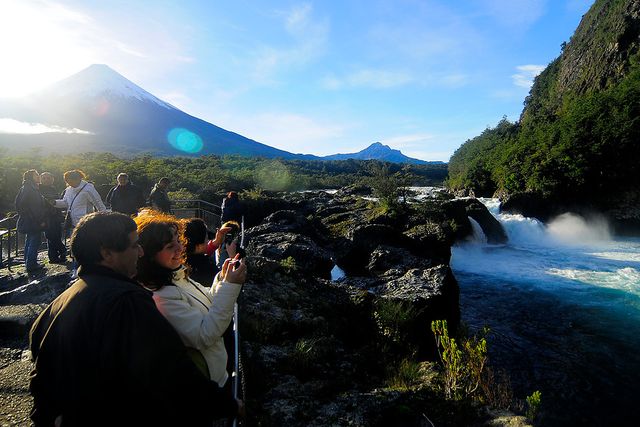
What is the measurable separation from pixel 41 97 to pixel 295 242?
177 meters

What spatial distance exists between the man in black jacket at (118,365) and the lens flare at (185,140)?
13655 centimetres

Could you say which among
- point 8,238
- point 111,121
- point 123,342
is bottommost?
point 8,238

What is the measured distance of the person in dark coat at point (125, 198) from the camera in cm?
771

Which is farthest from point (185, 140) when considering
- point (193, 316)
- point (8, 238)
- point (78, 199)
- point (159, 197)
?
point (193, 316)

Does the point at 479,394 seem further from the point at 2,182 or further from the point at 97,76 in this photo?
the point at 97,76

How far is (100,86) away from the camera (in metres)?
166

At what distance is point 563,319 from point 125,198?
1285 cm

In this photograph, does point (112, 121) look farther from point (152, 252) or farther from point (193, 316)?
point (193, 316)

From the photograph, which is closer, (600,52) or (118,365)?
(118,365)

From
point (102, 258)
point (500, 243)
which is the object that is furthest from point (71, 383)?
point (500, 243)

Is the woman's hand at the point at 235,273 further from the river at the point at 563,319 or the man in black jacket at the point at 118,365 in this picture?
the river at the point at 563,319

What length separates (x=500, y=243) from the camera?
23.4 metres

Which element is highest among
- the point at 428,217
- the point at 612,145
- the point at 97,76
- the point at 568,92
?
the point at 97,76

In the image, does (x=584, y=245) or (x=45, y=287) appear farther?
(x=584, y=245)
